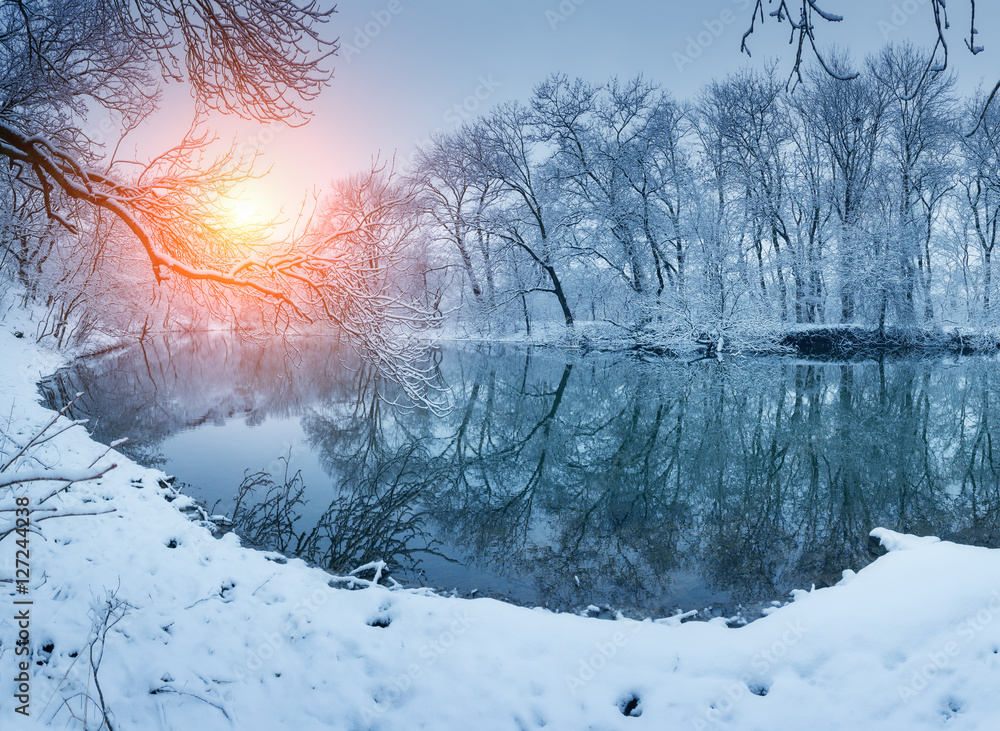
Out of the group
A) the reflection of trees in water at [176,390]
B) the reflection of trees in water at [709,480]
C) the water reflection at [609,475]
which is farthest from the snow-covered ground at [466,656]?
the reflection of trees in water at [176,390]

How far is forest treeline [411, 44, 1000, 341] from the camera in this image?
65.2 feet

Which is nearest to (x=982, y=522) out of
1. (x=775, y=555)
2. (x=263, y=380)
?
(x=775, y=555)

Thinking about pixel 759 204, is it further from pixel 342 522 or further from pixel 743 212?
pixel 342 522

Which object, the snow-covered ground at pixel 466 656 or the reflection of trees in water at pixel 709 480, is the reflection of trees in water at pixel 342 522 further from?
the snow-covered ground at pixel 466 656

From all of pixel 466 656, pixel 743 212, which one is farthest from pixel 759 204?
pixel 466 656

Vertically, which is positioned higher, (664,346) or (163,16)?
(163,16)

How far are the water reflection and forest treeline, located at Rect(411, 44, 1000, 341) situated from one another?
7001 mm

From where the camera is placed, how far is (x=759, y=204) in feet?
72.9

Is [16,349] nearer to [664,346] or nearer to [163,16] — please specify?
[163,16]

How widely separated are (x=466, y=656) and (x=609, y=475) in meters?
4.69

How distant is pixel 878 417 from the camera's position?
10.1m

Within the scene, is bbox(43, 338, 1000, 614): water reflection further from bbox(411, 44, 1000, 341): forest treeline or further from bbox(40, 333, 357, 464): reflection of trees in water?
bbox(411, 44, 1000, 341): forest treeline

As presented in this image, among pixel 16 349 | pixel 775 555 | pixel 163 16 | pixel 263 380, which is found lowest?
pixel 775 555

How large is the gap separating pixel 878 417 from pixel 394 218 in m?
10.4
